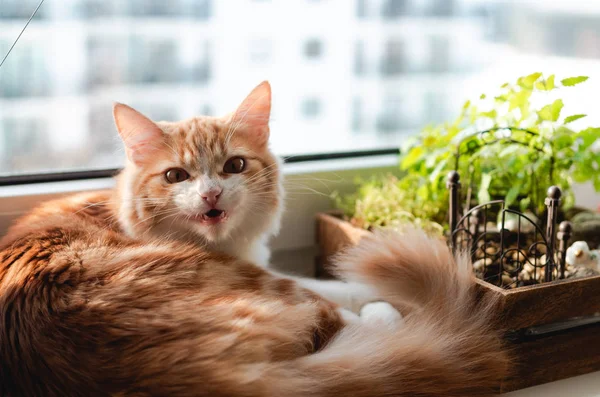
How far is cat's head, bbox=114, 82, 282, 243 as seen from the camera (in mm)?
1204

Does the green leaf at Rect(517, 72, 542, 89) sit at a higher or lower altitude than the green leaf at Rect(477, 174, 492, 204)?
higher

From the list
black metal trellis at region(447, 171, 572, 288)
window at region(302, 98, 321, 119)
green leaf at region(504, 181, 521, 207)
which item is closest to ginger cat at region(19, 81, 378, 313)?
black metal trellis at region(447, 171, 572, 288)

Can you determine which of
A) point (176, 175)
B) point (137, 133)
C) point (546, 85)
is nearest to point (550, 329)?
point (546, 85)

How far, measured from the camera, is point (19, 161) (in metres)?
1.52

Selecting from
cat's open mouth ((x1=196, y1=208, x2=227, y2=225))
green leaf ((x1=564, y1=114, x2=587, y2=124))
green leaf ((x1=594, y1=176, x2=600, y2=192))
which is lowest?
cat's open mouth ((x1=196, y1=208, x2=227, y2=225))

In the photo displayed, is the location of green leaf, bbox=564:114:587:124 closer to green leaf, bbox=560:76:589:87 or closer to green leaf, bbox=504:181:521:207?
green leaf, bbox=560:76:589:87

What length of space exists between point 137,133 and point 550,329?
0.93m

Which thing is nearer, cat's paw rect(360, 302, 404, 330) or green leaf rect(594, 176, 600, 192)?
cat's paw rect(360, 302, 404, 330)

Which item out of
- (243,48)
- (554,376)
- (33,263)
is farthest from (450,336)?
(243,48)

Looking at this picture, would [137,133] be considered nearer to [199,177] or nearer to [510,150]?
[199,177]

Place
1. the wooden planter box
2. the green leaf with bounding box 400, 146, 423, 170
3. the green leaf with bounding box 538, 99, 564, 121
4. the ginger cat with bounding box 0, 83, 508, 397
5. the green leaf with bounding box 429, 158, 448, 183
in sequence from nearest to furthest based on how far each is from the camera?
the ginger cat with bounding box 0, 83, 508, 397
the wooden planter box
the green leaf with bounding box 538, 99, 564, 121
the green leaf with bounding box 429, 158, 448, 183
the green leaf with bounding box 400, 146, 423, 170

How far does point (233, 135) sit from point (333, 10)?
701 millimetres

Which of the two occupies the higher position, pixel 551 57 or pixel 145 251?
pixel 551 57

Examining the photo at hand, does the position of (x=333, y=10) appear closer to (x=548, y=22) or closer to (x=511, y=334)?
(x=548, y=22)
